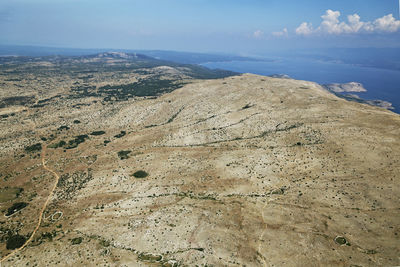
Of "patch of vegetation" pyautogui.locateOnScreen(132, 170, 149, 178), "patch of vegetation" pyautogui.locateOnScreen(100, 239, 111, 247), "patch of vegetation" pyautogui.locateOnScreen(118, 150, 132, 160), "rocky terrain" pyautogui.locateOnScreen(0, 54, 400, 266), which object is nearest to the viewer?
"rocky terrain" pyautogui.locateOnScreen(0, 54, 400, 266)

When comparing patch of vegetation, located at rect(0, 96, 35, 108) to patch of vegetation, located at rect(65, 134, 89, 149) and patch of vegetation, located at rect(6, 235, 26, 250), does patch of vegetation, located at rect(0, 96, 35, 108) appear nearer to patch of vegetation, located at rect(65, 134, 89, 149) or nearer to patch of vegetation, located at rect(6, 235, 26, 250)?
patch of vegetation, located at rect(65, 134, 89, 149)

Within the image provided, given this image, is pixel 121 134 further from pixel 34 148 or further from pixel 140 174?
pixel 140 174

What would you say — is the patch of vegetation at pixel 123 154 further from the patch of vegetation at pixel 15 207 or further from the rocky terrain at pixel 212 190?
the patch of vegetation at pixel 15 207

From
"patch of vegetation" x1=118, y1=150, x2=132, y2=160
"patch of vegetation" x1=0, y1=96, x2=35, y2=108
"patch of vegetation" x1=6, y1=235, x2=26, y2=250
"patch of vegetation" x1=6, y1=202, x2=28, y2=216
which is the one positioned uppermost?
"patch of vegetation" x1=0, y1=96, x2=35, y2=108

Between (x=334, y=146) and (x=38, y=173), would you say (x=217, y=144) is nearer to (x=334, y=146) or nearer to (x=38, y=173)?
(x=334, y=146)

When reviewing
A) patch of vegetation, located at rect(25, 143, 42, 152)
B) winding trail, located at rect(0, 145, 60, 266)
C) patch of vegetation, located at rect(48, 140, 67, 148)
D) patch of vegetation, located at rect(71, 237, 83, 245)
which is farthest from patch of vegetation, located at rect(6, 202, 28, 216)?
patch of vegetation, located at rect(48, 140, 67, 148)

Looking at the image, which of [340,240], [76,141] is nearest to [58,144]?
[76,141]
